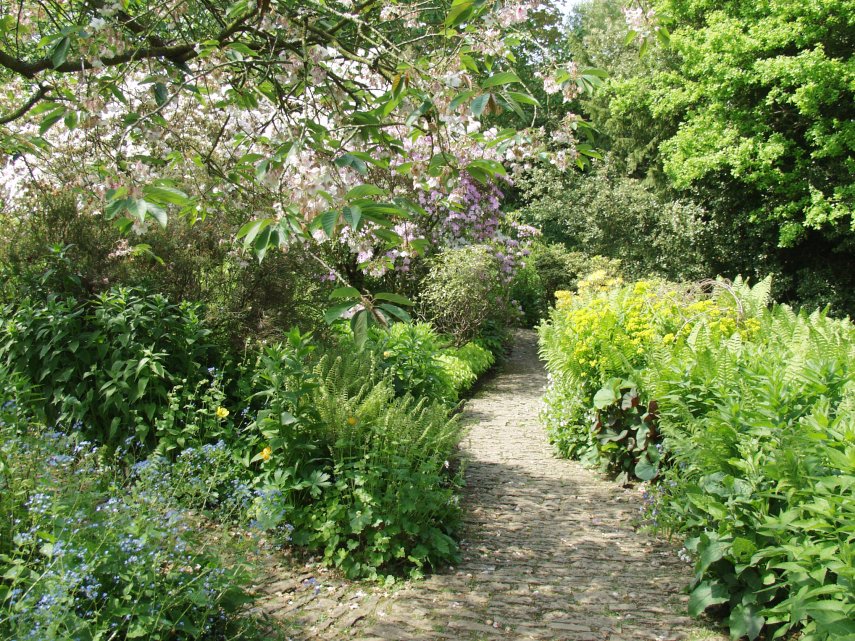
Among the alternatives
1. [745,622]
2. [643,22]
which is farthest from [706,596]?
[643,22]

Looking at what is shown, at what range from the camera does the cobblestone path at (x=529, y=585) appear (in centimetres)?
286

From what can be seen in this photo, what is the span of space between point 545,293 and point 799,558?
1267 centimetres

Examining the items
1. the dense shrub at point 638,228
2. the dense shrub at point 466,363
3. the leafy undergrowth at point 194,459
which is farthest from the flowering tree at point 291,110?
the dense shrub at point 638,228

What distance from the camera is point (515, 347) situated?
12.4 meters

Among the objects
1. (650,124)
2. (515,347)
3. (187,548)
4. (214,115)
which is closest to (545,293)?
(515,347)

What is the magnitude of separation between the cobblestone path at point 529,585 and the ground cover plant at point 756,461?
9.0 inches

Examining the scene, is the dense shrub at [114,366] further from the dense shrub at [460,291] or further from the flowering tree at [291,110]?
the dense shrub at [460,291]

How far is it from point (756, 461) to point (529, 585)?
4.48ft

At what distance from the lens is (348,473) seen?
10.9ft

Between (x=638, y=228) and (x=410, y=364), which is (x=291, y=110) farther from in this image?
(x=638, y=228)

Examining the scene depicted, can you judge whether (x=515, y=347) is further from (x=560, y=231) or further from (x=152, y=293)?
(x=152, y=293)

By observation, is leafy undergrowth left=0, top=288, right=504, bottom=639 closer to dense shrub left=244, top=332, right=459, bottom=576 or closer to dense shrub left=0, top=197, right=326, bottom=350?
dense shrub left=244, top=332, right=459, bottom=576

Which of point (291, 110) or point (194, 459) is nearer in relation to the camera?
point (291, 110)

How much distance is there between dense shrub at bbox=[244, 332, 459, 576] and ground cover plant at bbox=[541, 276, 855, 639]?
137 cm
